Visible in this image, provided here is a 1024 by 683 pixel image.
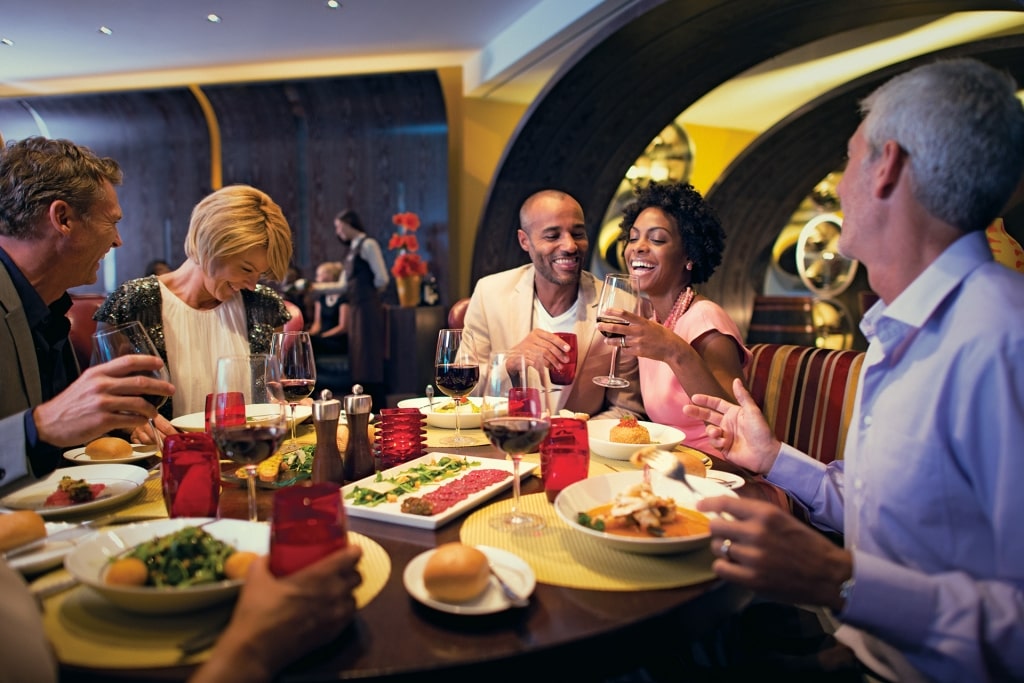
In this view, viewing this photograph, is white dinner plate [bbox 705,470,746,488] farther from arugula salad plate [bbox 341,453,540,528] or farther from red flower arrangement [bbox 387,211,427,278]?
red flower arrangement [bbox 387,211,427,278]

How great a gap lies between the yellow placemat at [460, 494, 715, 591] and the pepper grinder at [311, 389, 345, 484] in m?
0.33

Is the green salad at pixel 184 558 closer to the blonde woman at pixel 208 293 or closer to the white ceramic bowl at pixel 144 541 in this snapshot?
the white ceramic bowl at pixel 144 541

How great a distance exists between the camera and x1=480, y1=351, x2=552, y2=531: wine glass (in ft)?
3.87

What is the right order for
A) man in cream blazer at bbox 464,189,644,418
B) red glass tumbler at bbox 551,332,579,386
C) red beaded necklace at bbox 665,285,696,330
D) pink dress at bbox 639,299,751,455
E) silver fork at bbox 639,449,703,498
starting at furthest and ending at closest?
man in cream blazer at bbox 464,189,644,418 → red beaded necklace at bbox 665,285,696,330 → pink dress at bbox 639,299,751,455 → red glass tumbler at bbox 551,332,579,386 → silver fork at bbox 639,449,703,498

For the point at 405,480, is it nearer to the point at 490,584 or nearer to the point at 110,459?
the point at 490,584

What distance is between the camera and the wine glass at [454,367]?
169cm

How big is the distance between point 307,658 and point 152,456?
1.08 meters

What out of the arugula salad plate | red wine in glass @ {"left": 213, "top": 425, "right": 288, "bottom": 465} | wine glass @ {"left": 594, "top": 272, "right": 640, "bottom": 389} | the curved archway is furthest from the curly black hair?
red wine in glass @ {"left": 213, "top": 425, "right": 288, "bottom": 465}

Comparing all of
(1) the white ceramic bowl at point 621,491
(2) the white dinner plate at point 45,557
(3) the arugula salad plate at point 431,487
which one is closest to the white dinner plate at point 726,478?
(1) the white ceramic bowl at point 621,491

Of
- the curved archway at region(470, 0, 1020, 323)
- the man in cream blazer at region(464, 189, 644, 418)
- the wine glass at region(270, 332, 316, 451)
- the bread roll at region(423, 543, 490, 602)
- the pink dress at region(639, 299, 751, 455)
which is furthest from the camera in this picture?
the curved archway at region(470, 0, 1020, 323)

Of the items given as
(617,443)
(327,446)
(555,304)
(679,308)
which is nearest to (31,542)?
(327,446)

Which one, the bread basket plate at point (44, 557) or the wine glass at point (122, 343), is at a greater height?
the wine glass at point (122, 343)

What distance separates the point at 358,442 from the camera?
146 cm

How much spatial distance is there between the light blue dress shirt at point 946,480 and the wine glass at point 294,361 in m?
1.19
